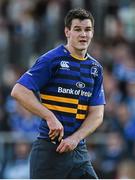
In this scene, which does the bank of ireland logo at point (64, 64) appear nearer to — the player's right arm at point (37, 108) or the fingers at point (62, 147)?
the player's right arm at point (37, 108)

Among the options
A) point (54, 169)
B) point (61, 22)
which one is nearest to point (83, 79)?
point (54, 169)

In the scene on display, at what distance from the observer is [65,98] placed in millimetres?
7617

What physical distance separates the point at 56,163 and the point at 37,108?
546 millimetres

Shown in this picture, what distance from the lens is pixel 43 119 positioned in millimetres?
7578

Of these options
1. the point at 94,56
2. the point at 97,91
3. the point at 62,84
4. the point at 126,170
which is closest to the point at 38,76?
the point at 62,84

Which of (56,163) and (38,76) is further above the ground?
(38,76)

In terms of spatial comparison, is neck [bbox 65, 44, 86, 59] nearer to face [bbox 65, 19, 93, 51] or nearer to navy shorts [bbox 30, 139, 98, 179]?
face [bbox 65, 19, 93, 51]

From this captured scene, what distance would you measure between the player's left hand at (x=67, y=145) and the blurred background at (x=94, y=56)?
4510 mm

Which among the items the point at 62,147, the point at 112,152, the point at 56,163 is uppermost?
the point at 62,147

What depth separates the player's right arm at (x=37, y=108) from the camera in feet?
24.2

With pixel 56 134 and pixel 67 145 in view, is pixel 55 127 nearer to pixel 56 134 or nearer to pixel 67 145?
pixel 56 134

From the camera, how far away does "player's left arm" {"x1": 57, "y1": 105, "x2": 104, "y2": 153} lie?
7.48 m

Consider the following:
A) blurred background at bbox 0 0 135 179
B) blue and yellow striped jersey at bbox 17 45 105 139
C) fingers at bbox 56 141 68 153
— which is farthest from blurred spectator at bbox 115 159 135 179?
fingers at bbox 56 141 68 153

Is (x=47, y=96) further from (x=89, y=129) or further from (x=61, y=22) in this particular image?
(x=61, y=22)
